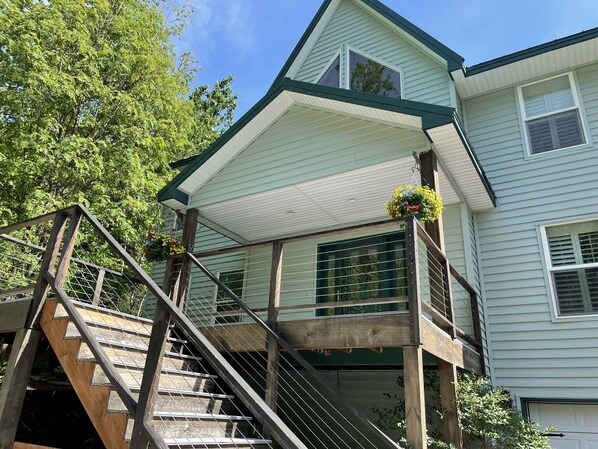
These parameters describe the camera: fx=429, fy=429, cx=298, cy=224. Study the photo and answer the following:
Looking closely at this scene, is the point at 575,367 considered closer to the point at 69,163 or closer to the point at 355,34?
the point at 355,34

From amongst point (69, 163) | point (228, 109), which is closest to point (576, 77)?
point (69, 163)

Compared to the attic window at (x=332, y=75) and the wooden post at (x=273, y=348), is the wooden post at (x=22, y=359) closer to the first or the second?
the wooden post at (x=273, y=348)

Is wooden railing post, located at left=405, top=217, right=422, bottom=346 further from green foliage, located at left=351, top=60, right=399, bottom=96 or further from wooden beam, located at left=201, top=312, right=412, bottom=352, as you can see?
green foliage, located at left=351, top=60, right=399, bottom=96

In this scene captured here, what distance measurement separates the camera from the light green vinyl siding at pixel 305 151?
6215 mm

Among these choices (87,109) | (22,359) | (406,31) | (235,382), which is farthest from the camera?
(87,109)

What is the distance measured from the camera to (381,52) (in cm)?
952

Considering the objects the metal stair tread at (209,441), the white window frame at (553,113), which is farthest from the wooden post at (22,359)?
the white window frame at (553,113)

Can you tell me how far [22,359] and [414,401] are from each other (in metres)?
3.72

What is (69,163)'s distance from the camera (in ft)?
27.8

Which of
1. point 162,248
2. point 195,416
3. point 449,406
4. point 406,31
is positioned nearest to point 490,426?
point 449,406

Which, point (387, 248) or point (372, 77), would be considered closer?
point (387, 248)

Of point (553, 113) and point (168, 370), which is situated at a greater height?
point (553, 113)

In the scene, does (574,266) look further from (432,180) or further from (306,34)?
(306,34)

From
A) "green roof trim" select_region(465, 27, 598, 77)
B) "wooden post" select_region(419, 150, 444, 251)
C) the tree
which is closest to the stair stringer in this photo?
"wooden post" select_region(419, 150, 444, 251)
